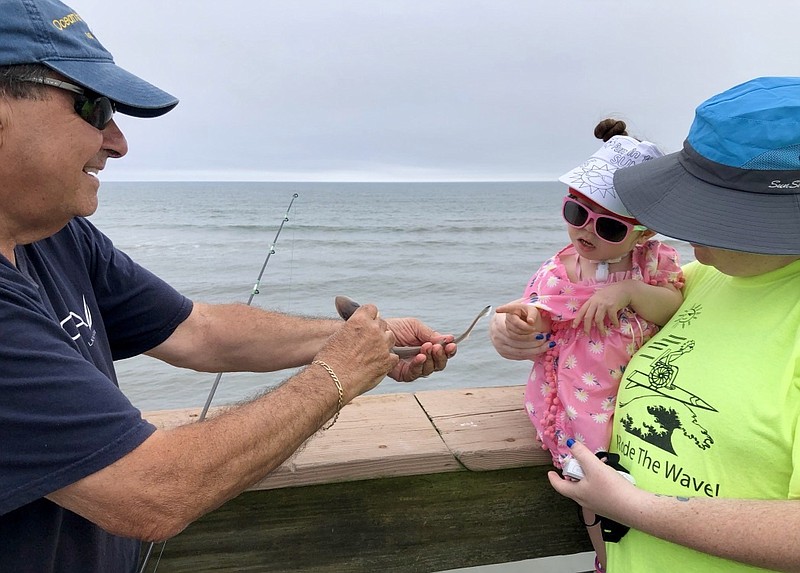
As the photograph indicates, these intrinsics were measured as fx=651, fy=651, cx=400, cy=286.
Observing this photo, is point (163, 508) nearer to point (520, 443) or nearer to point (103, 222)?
point (520, 443)

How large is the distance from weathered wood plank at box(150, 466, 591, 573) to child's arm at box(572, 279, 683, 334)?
1.77 feet

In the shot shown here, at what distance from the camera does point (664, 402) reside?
1690 mm

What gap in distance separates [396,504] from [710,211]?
4.19 ft

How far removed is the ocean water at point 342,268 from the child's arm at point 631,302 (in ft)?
5.12

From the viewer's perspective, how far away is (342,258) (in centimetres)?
2033

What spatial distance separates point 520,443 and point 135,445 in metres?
1.25

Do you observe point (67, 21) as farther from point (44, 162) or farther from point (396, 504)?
point (396, 504)

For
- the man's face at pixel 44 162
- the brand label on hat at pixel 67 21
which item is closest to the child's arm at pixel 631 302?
the man's face at pixel 44 162

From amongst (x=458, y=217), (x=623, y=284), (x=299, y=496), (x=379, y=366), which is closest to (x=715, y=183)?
(x=623, y=284)

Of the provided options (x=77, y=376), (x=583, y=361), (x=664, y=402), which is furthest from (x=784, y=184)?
(x=77, y=376)

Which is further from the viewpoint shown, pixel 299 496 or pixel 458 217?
pixel 458 217

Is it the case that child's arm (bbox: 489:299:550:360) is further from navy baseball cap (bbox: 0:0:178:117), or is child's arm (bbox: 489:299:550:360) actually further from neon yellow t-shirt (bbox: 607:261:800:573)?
navy baseball cap (bbox: 0:0:178:117)

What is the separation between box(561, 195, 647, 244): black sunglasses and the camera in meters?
2.12

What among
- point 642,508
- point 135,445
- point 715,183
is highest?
point 715,183
